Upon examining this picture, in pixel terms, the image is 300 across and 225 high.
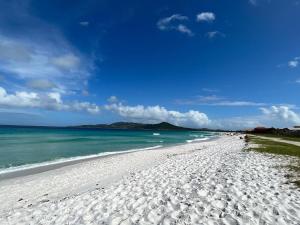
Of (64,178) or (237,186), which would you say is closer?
(237,186)

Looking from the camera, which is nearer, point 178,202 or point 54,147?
point 178,202

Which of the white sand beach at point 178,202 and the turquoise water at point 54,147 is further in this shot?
the turquoise water at point 54,147

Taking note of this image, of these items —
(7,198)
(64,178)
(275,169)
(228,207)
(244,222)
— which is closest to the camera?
(244,222)

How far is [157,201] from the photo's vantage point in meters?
7.79

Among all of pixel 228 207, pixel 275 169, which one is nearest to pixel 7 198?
pixel 228 207

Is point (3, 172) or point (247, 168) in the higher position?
point (247, 168)

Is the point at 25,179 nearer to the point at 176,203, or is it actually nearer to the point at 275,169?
the point at 176,203

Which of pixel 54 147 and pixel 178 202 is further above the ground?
pixel 178 202

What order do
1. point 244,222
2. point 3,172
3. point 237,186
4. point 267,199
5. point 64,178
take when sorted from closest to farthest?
point 244,222 → point 267,199 → point 237,186 → point 64,178 → point 3,172

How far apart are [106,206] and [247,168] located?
26.1ft

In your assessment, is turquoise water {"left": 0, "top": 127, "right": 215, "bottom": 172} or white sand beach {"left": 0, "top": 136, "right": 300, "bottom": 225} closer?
white sand beach {"left": 0, "top": 136, "right": 300, "bottom": 225}

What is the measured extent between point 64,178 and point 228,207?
1119 cm

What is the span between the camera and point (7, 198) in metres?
11.1

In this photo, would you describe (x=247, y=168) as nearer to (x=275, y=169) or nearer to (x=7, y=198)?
(x=275, y=169)
